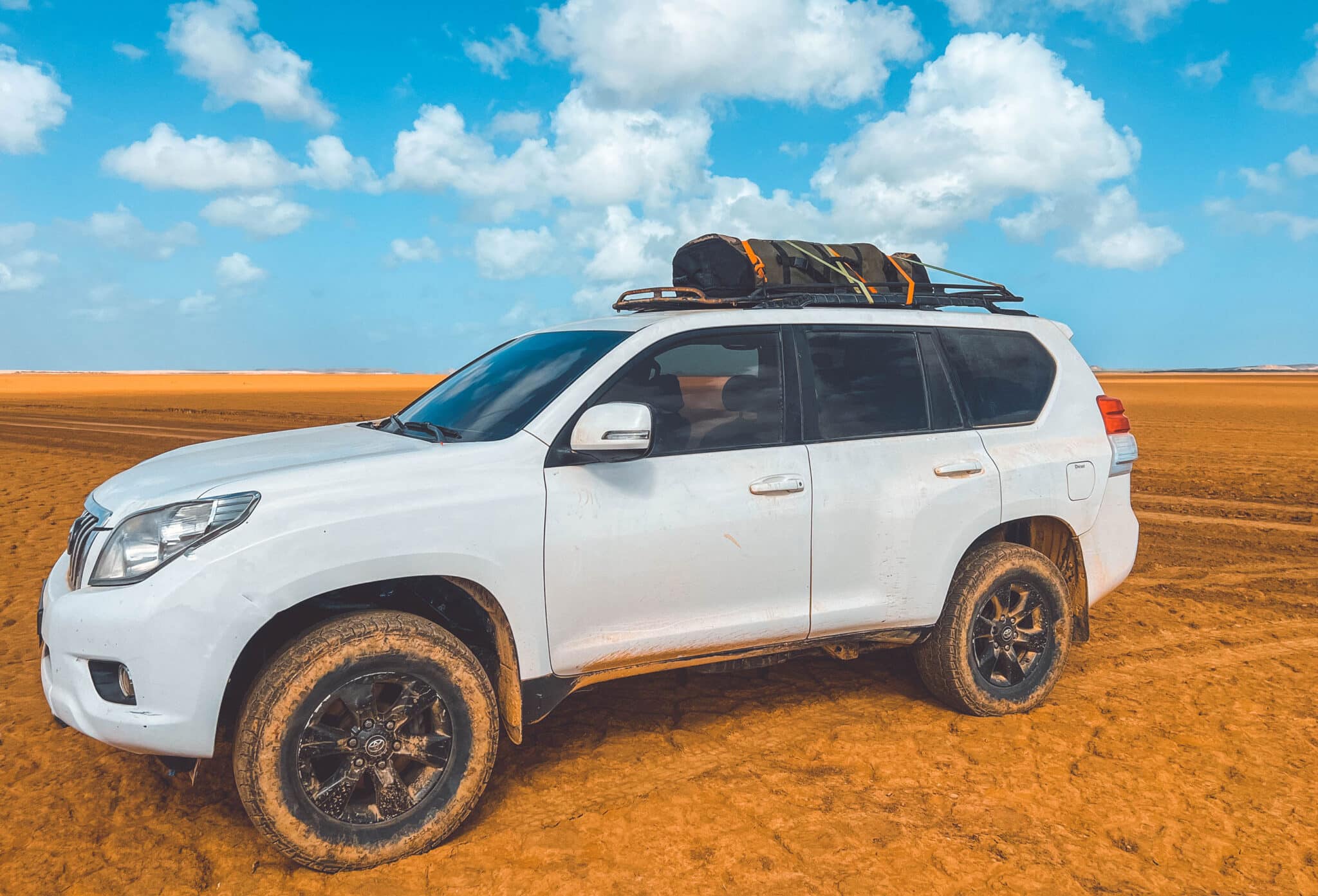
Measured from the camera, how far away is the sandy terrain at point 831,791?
3.21 meters

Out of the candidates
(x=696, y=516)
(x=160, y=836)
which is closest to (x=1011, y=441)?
(x=696, y=516)

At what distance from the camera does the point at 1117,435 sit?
15.9ft

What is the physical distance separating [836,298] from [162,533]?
2.97 meters

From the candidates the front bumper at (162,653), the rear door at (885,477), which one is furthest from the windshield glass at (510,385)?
the front bumper at (162,653)

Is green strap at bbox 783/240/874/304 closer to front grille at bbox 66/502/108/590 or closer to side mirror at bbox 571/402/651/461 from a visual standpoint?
side mirror at bbox 571/402/651/461

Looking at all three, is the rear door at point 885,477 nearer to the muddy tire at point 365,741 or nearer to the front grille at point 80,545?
the muddy tire at point 365,741

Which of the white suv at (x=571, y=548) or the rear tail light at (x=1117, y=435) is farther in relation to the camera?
the rear tail light at (x=1117, y=435)

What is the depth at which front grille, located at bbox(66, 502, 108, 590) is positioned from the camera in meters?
3.25

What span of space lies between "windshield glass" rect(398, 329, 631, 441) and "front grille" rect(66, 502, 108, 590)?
1.31 m

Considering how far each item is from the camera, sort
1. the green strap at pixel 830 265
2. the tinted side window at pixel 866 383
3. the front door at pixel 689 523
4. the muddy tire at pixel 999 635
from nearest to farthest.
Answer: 1. the front door at pixel 689 523
2. the tinted side window at pixel 866 383
3. the muddy tire at pixel 999 635
4. the green strap at pixel 830 265

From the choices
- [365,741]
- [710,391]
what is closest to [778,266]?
[710,391]

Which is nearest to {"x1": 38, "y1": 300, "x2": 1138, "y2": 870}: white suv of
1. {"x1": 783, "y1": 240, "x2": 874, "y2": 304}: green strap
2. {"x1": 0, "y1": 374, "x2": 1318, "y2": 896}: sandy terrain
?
{"x1": 0, "y1": 374, "x2": 1318, "y2": 896}: sandy terrain

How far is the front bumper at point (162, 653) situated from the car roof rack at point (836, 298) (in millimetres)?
2375

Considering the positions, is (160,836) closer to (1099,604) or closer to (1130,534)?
(1130,534)
